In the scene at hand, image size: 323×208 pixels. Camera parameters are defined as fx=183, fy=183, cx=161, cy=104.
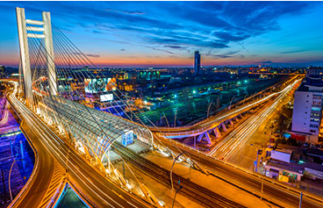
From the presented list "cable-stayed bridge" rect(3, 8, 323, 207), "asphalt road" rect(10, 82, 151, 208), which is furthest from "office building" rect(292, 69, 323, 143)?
"asphalt road" rect(10, 82, 151, 208)

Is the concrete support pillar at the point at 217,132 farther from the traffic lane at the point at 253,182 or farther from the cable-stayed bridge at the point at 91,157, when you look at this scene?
the traffic lane at the point at 253,182

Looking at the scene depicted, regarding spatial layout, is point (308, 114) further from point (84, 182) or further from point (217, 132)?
point (84, 182)

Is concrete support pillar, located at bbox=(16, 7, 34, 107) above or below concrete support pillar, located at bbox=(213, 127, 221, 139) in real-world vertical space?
above

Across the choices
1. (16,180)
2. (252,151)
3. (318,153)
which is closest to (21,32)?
(16,180)

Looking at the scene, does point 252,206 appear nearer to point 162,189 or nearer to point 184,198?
A: point 184,198

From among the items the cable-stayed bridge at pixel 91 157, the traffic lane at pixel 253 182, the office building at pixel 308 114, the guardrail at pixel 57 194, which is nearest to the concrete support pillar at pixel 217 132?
the cable-stayed bridge at pixel 91 157

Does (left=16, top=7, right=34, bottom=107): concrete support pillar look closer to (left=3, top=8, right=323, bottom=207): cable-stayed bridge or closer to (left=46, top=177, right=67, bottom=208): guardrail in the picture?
(left=3, top=8, right=323, bottom=207): cable-stayed bridge

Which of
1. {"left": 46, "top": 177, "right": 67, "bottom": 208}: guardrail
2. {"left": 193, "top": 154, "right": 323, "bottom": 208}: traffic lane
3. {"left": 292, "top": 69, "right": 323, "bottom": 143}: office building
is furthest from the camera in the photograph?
{"left": 292, "top": 69, "right": 323, "bottom": 143}: office building

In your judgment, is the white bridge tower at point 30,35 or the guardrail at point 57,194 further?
the white bridge tower at point 30,35

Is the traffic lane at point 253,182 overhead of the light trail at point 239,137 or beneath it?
overhead

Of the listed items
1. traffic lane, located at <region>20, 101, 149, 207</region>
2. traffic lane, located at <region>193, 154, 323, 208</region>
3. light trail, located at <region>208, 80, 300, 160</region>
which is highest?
traffic lane, located at <region>20, 101, 149, 207</region>

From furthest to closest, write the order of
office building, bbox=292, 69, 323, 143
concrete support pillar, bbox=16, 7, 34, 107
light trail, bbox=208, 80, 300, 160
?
office building, bbox=292, 69, 323, 143, light trail, bbox=208, 80, 300, 160, concrete support pillar, bbox=16, 7, 34, 107
